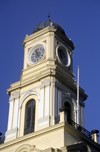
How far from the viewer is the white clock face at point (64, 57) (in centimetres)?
3634

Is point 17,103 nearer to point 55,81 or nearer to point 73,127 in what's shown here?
point 55,81

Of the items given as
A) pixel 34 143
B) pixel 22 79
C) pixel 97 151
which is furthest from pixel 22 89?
pixel 97 151

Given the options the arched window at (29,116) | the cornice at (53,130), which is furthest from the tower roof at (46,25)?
the cornice at (53,130)

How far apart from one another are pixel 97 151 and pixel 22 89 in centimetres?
867

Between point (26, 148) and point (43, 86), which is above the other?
point (43, 86)

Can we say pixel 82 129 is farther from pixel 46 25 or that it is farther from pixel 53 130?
pixel 46 25

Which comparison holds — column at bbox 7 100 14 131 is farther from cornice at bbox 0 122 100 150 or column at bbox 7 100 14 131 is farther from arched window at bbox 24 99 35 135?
cornice at bbox 0 122 100 150

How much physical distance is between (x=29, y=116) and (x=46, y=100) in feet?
7.22

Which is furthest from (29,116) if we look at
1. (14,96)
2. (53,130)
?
(53,130)

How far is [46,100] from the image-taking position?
105 ft

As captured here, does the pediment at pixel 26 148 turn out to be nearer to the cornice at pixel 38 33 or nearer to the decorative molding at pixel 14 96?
the decorative molding at pixel 14 96

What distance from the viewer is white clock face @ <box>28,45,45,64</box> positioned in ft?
118

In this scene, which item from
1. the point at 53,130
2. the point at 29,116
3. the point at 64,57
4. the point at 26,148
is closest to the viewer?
the point at 53,130

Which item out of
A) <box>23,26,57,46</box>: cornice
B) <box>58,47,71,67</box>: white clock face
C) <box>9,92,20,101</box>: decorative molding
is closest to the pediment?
<box>9,92,20,101</box>: decorative molding
